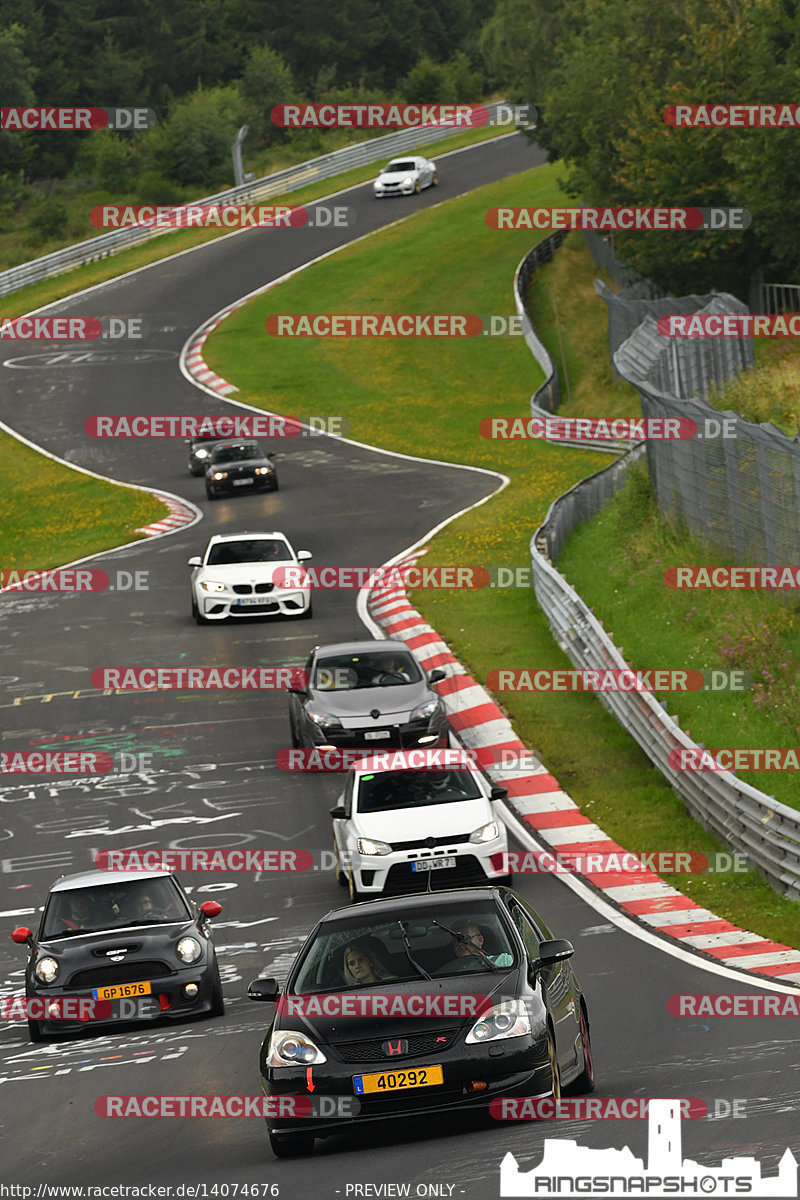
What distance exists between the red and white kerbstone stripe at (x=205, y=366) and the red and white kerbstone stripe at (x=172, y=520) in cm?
1302

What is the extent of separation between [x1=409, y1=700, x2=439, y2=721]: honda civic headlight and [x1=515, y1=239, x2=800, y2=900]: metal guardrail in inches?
96.2

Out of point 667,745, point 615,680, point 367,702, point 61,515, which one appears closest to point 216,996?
point 667,745

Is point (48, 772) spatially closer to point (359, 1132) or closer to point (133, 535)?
point (359, 1132)

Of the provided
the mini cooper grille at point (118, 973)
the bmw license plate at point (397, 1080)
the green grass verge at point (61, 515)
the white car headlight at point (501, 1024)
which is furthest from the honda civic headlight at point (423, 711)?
the green grass verge at point (61, 515)

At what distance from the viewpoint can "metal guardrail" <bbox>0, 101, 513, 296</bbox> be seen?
71.4 metres

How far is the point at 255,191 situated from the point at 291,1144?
2870 inches

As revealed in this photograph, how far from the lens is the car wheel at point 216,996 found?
1410cm

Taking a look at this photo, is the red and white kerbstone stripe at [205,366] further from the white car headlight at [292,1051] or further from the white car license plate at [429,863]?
the white car headlight at [292,1051]

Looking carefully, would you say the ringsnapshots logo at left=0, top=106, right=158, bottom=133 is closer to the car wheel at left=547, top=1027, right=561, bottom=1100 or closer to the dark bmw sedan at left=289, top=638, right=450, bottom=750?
the dark bmw sedan at left=289, top=638, right=450, bottom=750

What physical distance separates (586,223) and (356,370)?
12.6 meters

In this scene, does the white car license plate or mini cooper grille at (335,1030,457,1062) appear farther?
the white car license plate

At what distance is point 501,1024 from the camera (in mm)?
9297

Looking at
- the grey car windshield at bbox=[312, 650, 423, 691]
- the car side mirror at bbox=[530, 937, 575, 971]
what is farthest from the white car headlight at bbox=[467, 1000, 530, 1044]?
the grey car windshield at bbox=[312, 650, 423, 691]

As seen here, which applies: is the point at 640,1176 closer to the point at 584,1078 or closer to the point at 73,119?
the point at 584,1078
